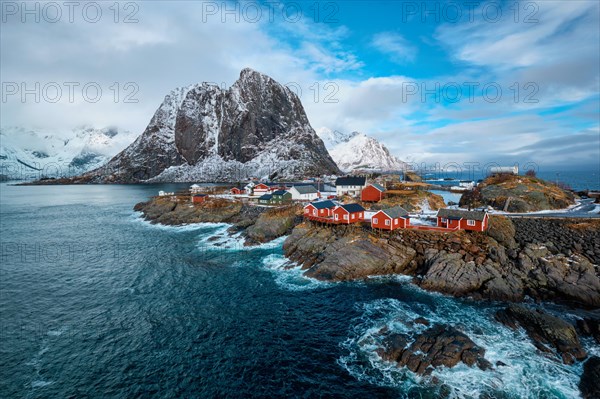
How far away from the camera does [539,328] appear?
2511 cm

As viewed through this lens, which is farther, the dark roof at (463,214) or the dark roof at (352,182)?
the dark roof at (352,182)

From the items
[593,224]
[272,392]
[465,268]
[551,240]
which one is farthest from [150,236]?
[593,224]

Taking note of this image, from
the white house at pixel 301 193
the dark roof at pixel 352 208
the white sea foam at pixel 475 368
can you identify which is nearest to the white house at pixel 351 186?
the white house at pixel 301 193

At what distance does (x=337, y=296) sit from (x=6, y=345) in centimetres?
3128

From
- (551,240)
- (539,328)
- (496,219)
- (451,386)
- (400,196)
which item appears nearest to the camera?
(451,386)

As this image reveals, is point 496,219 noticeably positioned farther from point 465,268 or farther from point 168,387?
point 168,387

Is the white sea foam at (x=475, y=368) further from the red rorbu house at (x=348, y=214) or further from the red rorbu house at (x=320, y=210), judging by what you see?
the red rorbu house at (x=320, y=210)

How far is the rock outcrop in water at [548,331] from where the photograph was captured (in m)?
22.8

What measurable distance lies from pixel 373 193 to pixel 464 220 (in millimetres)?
31143

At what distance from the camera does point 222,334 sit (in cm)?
2728

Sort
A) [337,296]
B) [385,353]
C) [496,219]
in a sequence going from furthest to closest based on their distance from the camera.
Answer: [496,219]
[337,296]
[385,353]

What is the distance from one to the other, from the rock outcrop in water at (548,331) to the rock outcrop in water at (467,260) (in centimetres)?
560

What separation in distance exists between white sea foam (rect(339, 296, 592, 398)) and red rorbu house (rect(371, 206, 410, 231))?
61.7ft

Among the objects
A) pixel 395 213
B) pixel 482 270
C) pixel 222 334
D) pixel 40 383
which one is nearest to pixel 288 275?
pixel 222 334
